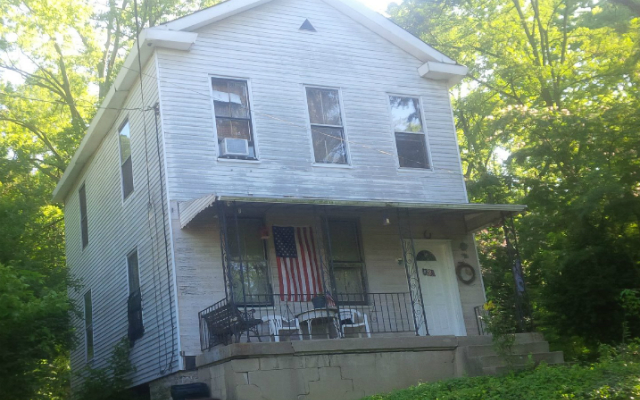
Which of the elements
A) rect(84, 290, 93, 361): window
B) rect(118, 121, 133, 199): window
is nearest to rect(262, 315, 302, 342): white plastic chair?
rect(118, 121, 133, 199): window

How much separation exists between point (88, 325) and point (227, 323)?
8.79 metres

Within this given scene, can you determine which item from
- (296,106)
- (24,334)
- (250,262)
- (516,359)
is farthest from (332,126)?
(24,334)

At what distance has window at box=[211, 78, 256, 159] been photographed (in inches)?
535

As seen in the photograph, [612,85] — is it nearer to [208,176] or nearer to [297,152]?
[297,152]

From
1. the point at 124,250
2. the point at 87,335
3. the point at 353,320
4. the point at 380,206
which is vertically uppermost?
the point at 124,250

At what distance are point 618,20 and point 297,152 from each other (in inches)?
413

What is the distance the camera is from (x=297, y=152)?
46.6ft

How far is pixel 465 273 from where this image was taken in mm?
15281

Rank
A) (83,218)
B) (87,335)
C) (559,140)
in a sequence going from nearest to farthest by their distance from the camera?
(559,140) < (87,335) < (83,218)

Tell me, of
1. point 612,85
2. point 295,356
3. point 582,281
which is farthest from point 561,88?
point 295,356

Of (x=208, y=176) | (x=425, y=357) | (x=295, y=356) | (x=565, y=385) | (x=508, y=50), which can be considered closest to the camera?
(x=565, y=385)

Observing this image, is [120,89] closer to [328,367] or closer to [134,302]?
[134,302]

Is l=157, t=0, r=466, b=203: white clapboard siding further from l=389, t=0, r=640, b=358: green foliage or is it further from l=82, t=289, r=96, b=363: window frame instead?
l=82, t=289, r=96, b=363: window frame

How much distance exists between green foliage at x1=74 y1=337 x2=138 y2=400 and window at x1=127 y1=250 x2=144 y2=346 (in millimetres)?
356
